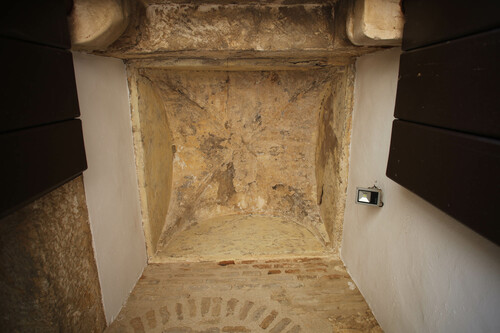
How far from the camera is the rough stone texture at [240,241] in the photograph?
3.06 m

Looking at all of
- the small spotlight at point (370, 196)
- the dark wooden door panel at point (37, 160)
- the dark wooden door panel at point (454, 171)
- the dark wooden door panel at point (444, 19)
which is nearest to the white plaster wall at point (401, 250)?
the small spotlight at point (370, 196)

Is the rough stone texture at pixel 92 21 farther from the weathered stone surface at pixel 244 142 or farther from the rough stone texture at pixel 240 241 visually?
the rough stone texture at pixel 240 241

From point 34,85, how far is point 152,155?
1.64 m

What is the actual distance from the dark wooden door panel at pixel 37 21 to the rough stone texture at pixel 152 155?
106cm

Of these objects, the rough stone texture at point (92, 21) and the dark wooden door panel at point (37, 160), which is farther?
the rough stone texture at point (92, 21)

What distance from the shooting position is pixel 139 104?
2602 millimetres

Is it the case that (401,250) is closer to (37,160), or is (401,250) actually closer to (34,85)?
(37,160)

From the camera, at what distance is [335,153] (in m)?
2.88

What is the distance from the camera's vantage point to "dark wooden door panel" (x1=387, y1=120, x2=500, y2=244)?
99cm

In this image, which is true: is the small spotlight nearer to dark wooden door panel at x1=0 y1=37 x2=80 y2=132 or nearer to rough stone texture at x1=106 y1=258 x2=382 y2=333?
rough stone texture at x1=106 y1=258 x2=382 y2=333

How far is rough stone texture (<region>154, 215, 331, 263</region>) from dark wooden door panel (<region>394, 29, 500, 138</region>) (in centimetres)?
200

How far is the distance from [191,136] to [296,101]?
1245 millimetres

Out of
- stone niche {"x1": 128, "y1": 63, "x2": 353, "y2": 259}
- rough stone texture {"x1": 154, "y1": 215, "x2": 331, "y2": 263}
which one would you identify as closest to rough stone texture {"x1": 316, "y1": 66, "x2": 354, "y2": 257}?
stone niche {"x1": 128, "y1": 63, "x2": 353, "y2": 259}

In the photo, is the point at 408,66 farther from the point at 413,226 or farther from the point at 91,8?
the point at 91,8
